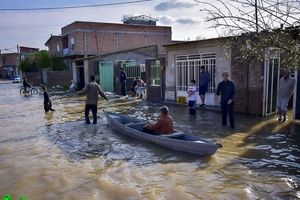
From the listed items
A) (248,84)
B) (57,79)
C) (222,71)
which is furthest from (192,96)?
(57,79)

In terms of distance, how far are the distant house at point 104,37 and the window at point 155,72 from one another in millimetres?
20193

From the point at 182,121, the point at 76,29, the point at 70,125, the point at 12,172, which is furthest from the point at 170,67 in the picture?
the point at 76,29

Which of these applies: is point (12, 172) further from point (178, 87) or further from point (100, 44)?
point (100, 44)

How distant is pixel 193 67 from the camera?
15.3m

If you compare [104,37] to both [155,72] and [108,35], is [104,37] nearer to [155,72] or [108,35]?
[108,35]

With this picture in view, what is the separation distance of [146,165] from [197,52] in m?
8.74

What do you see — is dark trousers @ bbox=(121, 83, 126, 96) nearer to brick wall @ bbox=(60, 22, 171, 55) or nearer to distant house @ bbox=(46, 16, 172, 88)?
distant house @ bbox=(46, 16, 172, 88)

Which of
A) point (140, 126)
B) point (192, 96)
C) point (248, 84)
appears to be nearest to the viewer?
point (140, 126)

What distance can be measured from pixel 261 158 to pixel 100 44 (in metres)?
36.4

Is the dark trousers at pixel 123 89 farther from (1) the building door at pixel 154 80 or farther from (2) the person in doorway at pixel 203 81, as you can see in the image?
(2) the person in doorway at pixel 203 81

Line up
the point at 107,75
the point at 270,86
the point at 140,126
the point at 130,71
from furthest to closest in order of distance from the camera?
the point at 107,75 → the point at 130,71 → the point at 270,86 → the point at 140,126

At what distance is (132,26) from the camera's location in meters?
43.9

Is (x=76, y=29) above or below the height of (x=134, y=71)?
above

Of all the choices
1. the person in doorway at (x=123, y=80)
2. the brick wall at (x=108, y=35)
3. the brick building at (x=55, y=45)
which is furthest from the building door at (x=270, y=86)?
the brick building at (x=55, y=45)
